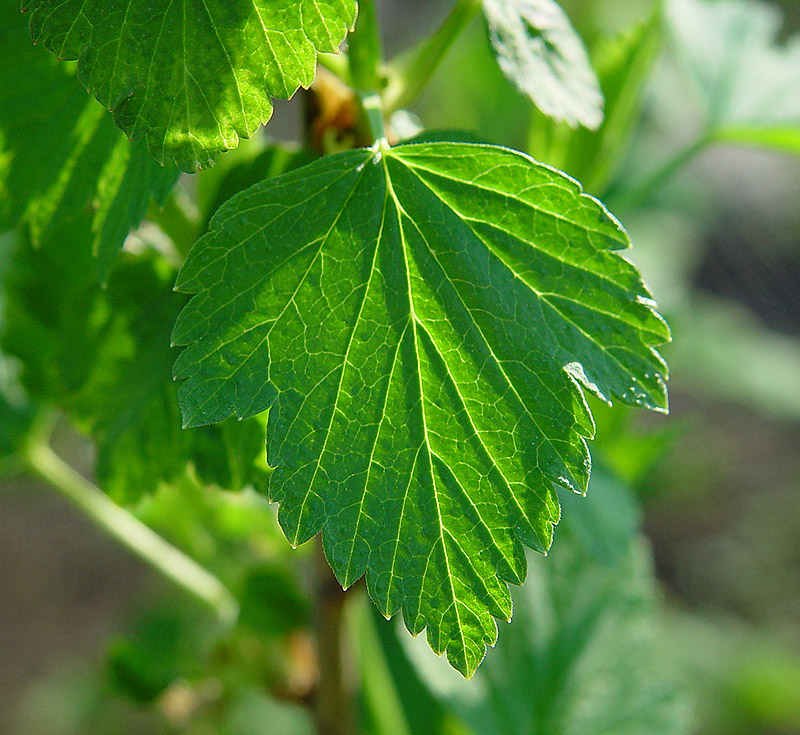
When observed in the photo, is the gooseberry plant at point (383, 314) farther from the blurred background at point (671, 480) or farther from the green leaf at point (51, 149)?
the blurred background at point (671, 480)

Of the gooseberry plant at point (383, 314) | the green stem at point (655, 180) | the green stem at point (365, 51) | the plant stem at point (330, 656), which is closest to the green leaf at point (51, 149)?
the gooseberry plant at point (383, 314)

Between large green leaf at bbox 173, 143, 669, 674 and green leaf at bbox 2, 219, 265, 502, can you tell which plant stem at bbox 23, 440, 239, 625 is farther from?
large green leaf at bbox 173, 143, 669, 674

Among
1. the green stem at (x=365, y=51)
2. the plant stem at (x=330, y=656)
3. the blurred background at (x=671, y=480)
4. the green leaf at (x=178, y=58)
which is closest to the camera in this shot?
the green leaf at (x=178, y=58)

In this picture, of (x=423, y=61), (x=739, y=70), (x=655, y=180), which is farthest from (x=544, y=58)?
(x=739, y=70)

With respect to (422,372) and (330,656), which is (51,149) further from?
(330,656)

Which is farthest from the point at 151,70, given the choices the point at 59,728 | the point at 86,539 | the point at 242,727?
the point at 86,539
